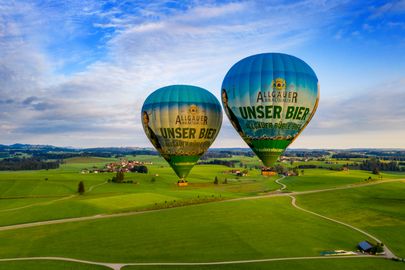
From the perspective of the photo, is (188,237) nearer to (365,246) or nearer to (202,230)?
(202,230)

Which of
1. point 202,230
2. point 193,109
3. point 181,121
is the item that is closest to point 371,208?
point 202,230

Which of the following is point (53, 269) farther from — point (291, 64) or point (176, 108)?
point (291, 64)

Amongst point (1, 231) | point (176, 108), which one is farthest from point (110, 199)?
point (176, 108)

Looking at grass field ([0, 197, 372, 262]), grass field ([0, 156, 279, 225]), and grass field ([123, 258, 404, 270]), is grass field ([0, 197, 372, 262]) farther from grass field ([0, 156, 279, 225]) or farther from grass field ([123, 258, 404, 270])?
grass field ([0, 156, 279, 225])

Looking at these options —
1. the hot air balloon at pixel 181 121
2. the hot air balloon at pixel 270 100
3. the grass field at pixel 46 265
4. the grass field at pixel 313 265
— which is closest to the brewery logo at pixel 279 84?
the hot air balloon at pixel 270 100

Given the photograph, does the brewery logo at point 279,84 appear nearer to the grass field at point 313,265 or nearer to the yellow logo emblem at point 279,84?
the yellow logo emblem at point 279,84

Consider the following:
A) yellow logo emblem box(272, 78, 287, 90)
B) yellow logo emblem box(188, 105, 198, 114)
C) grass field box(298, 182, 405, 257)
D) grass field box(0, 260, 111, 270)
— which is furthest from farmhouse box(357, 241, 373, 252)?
grass field box(0, 260, 111, 270)

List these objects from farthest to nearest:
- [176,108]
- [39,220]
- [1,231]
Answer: [39,220]
[1,231]
[176,108]
